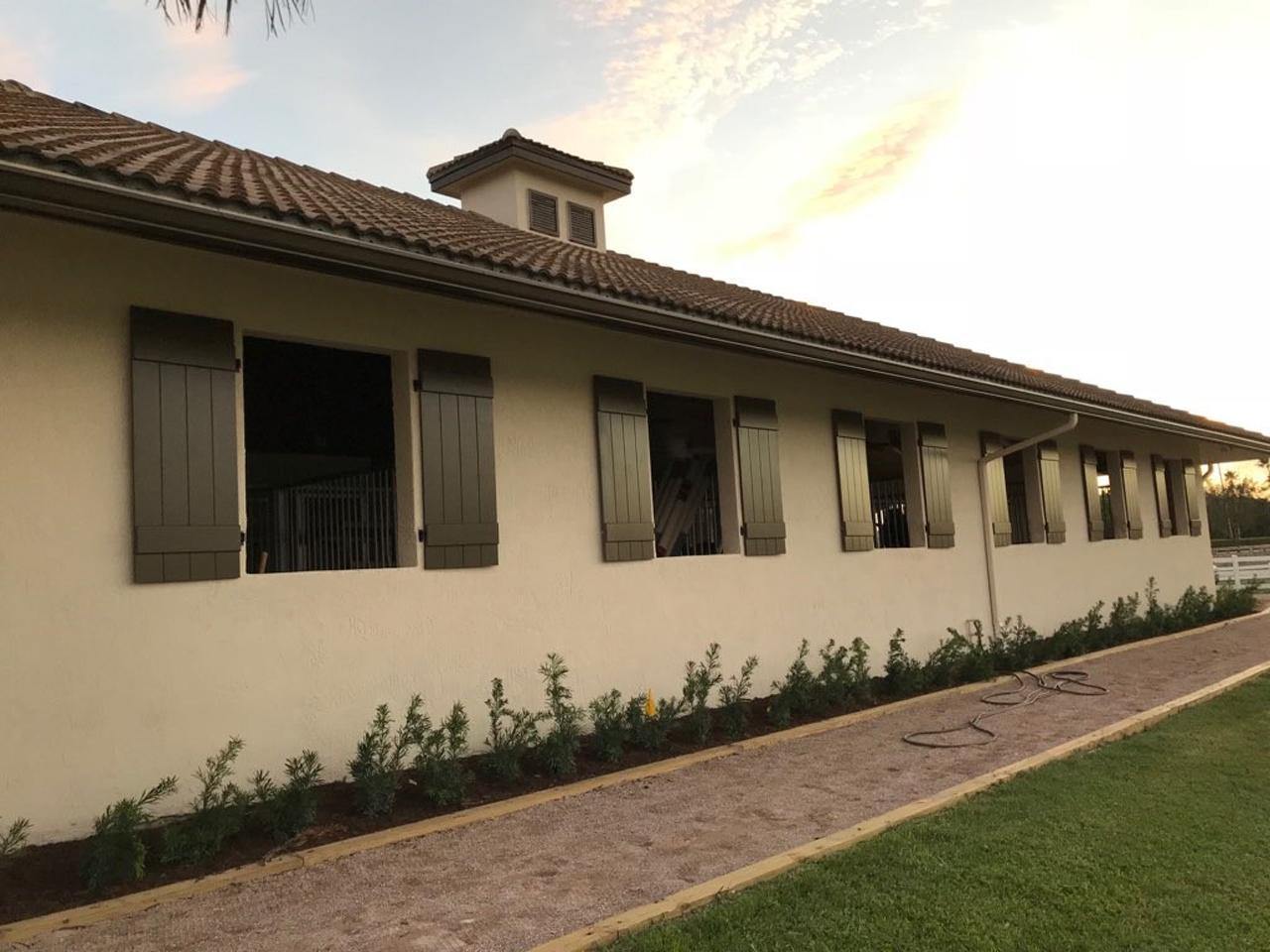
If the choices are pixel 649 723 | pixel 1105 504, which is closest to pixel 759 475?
pixel 649 723

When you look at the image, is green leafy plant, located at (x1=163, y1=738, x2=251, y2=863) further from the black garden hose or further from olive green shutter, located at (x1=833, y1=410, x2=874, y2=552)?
olive green shutter, located at (x1=833, y1=410, x2=874, y2=552)

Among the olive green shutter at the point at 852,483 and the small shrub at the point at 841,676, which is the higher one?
the olive green shutter at the point at 852,483

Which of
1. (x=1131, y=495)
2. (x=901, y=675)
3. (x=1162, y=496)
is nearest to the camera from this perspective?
(x=901, y=675)

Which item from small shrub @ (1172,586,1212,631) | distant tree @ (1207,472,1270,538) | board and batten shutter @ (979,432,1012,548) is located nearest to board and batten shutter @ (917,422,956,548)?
board and batten shutter @ (979,432,1012,548)

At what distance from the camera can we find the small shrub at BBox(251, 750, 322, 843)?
15.4ft

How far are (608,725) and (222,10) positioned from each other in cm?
477

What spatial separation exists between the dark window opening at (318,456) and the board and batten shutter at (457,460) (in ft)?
1.41

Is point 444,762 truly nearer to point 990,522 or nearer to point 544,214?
point 544,214

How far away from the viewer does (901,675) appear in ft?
29.2

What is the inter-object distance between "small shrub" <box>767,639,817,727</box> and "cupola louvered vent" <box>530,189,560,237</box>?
6.40m

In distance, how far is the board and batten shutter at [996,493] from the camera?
38.2 ft

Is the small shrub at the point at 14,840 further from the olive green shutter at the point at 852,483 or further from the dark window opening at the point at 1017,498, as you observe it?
the dark window opening at the point at 1017,498

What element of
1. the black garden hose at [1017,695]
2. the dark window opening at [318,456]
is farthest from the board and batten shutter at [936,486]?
the dark window opening at [318,456]

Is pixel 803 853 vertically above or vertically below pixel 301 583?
below
